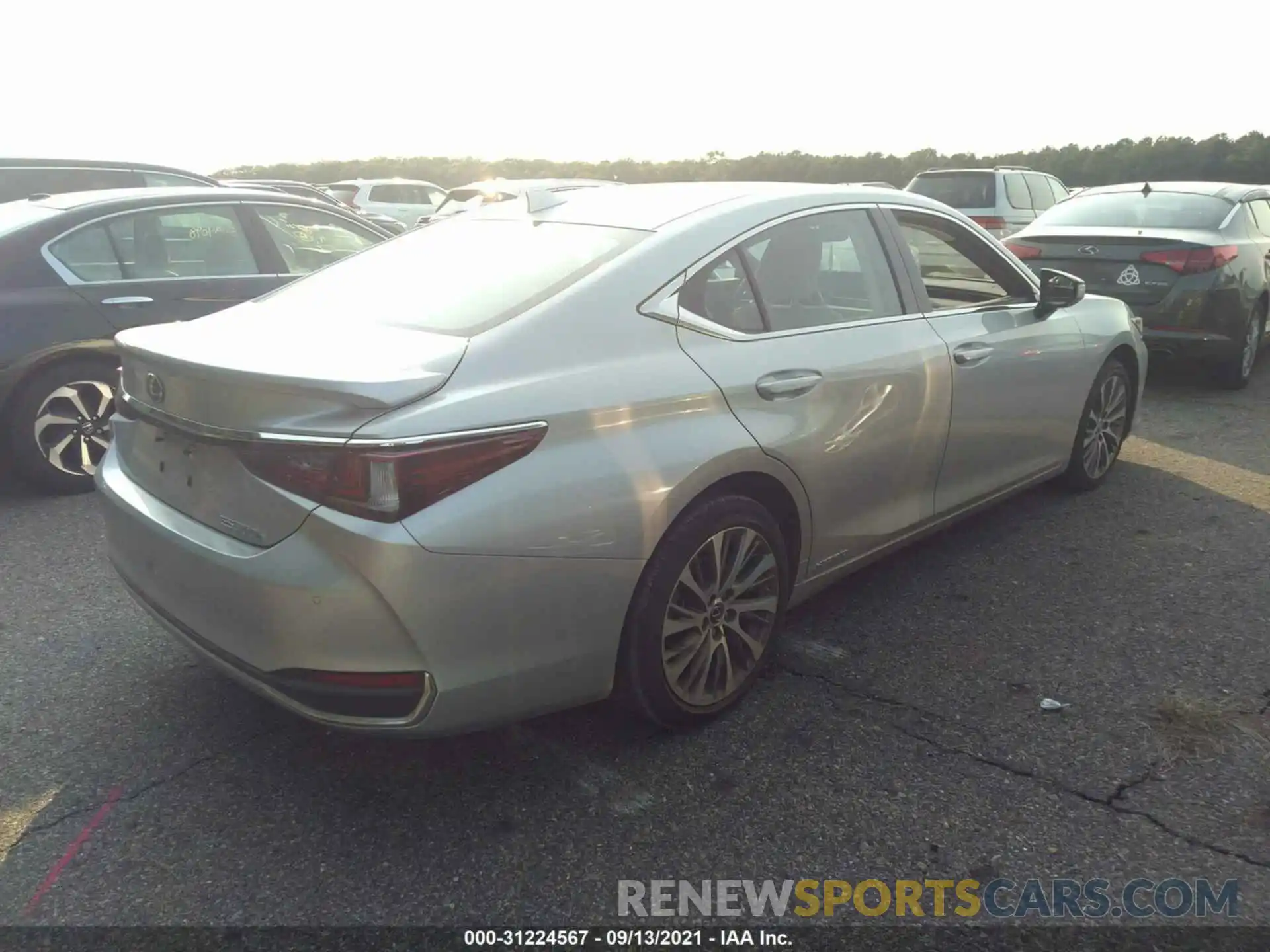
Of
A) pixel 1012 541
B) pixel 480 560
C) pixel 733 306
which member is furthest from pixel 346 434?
pixel 1012 541

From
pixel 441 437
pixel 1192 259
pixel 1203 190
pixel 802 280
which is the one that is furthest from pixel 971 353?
pixel 1203 190

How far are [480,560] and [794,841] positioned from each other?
108cm

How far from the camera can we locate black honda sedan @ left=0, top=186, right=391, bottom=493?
193 inches

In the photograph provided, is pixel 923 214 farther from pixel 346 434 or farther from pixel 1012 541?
pixel 346 434

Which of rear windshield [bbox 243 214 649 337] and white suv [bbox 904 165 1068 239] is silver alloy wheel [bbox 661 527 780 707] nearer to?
rear windshield [bbox 243 214 649 337]

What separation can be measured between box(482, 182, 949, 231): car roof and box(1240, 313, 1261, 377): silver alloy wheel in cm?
509

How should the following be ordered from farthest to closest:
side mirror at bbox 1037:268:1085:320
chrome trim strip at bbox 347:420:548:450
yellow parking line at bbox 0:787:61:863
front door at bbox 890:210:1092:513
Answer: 1. side mirror at bbox 1037:268:1085:320
2. front door at bbox 890:210:1092:513
3. yellow parking line at bbox 0:787:61:863
4. chrome trim strip at bbox 347:420:548:450

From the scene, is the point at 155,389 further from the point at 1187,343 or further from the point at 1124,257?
the point at 1187,343

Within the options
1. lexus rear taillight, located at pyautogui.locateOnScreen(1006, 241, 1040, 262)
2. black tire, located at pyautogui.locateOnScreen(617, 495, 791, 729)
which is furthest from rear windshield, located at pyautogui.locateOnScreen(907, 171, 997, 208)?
black tire, located at pyautogui.locateOnScreen(617, 495, 791, 729)

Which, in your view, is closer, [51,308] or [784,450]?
[784,450]

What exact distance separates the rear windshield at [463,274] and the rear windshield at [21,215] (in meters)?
2.60

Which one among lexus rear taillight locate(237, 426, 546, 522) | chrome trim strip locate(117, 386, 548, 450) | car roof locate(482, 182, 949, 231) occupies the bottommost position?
lexus rear taillight locate(237, 426, 546, 522)

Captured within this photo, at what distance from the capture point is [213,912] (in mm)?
2248

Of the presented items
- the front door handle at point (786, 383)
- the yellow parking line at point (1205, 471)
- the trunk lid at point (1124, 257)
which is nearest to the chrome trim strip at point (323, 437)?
the front door handle at point (786, 383)
